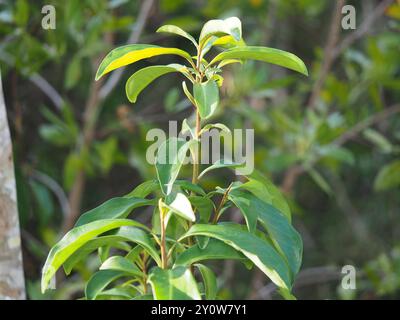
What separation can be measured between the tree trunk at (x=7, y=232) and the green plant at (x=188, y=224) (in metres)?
0.14

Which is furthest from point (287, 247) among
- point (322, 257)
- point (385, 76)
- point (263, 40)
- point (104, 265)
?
point (322, 257)

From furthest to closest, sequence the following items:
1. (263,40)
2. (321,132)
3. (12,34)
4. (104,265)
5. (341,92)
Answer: (263,40), (341,92), (321,132), (12,34), (104,265)

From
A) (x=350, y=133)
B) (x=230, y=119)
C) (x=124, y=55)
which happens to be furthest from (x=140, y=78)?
(x=230, y=119)

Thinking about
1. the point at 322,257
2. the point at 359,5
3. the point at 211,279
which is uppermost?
the point at 359,5

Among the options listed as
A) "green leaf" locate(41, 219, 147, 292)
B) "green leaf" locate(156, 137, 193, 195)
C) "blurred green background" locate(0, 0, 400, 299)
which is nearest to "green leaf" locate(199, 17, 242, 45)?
"green leaf" locate(156, 137, 193, 195)

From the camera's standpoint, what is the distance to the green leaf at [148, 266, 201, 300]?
693mm

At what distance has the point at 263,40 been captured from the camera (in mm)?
2381

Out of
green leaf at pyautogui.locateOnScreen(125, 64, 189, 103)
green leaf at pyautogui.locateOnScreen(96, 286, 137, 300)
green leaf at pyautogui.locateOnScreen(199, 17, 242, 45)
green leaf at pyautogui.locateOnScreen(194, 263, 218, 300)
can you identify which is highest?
green leaf at pyautogui.locateOnScreen(199, 17, 242, 45)

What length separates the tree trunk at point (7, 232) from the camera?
0.94 metres

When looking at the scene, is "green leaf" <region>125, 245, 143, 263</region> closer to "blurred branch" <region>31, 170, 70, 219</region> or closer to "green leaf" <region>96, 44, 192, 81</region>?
"green leaf" <region>96, 44, 192, 81</region>

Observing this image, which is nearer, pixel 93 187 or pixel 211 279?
pixel 211 279

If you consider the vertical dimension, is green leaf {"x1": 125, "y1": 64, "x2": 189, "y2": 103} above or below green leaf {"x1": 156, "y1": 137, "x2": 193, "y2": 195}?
above

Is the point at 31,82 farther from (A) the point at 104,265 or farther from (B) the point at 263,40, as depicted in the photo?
(A) the point at 104,265
